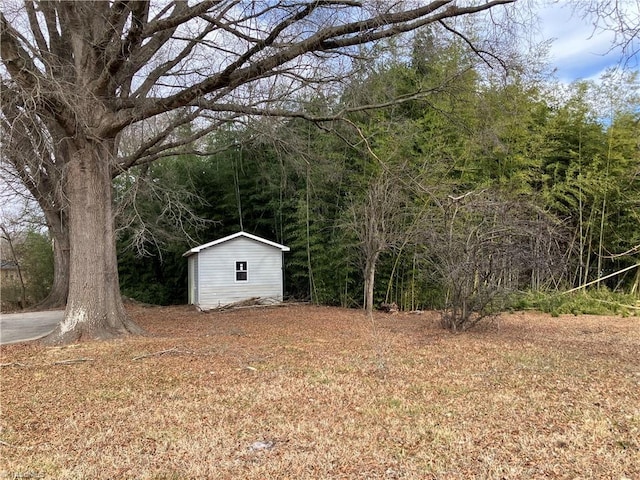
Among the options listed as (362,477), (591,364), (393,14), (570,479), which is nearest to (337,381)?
(362,477)

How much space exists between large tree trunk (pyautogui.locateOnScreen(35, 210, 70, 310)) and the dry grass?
831 centimetres

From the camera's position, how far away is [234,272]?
14.5 metres

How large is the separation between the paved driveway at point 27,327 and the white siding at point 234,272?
3.96m

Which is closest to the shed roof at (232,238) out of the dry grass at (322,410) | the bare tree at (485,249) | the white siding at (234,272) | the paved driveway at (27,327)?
the white siding at (234,272)

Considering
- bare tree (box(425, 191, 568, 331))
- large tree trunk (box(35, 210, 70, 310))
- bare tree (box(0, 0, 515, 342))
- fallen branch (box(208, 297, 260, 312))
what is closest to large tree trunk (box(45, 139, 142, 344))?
bare tree (box(0, 0, 515, 342))

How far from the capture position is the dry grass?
116 inches

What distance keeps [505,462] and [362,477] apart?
89cm

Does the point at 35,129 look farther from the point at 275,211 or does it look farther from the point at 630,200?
the point at 630,200

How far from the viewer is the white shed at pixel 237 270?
1423 cm

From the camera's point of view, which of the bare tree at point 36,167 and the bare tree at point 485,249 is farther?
the bare tree at point 485,249

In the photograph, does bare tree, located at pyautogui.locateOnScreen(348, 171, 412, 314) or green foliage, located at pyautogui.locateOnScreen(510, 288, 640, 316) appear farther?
green foliage, located at pyautogui.locateOnScreen(510, 288, 640, 316)

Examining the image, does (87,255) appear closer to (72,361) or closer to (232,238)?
(72,361)

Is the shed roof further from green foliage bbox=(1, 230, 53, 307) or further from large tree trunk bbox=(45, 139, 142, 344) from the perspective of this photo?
green foliage bbox=(1, 230, 53, 307)

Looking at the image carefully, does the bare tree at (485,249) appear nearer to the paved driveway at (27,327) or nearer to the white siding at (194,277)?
the paved driveway at (27,327)
